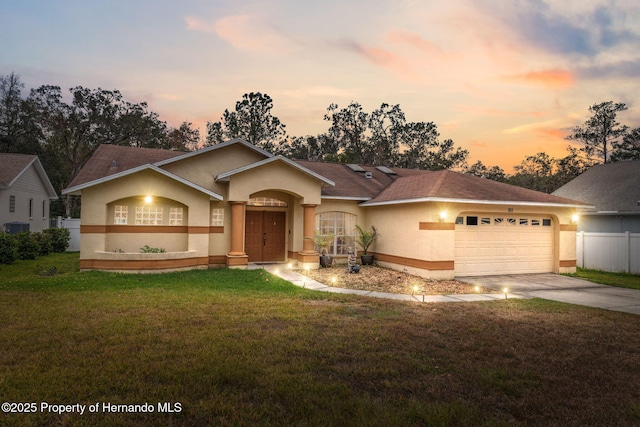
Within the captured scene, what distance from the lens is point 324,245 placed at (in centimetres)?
1477

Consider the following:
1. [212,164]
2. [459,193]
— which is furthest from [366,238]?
[212,164]

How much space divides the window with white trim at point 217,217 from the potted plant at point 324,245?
3.89m

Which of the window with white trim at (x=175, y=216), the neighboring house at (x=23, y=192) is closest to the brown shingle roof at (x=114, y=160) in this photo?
the window with white trim at (x=175, y=216)

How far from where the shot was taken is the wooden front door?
16.4 meters

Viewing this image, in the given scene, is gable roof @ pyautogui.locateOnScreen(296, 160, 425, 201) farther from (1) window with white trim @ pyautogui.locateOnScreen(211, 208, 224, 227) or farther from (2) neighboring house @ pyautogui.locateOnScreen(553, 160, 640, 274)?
(2) neighboring house @ pyautogui.locateOnScreen(553, 160, 640, 274)

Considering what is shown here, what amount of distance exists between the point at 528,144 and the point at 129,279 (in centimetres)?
2262

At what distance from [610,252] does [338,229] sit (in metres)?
11.7

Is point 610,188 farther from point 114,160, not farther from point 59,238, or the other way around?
point 59,238

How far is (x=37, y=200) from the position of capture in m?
25.1

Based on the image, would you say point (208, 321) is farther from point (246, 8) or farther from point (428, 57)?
point (428, 57)

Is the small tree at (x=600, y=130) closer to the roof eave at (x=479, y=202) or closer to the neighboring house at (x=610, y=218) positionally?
the neighboring house at (x=610, y=218)

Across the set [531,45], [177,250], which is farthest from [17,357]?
[531,45]

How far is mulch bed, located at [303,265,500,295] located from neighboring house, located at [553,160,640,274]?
8231mm

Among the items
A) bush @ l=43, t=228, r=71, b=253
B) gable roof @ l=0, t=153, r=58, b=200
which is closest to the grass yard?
bush @ l=43, t=228, r=71, b=253
